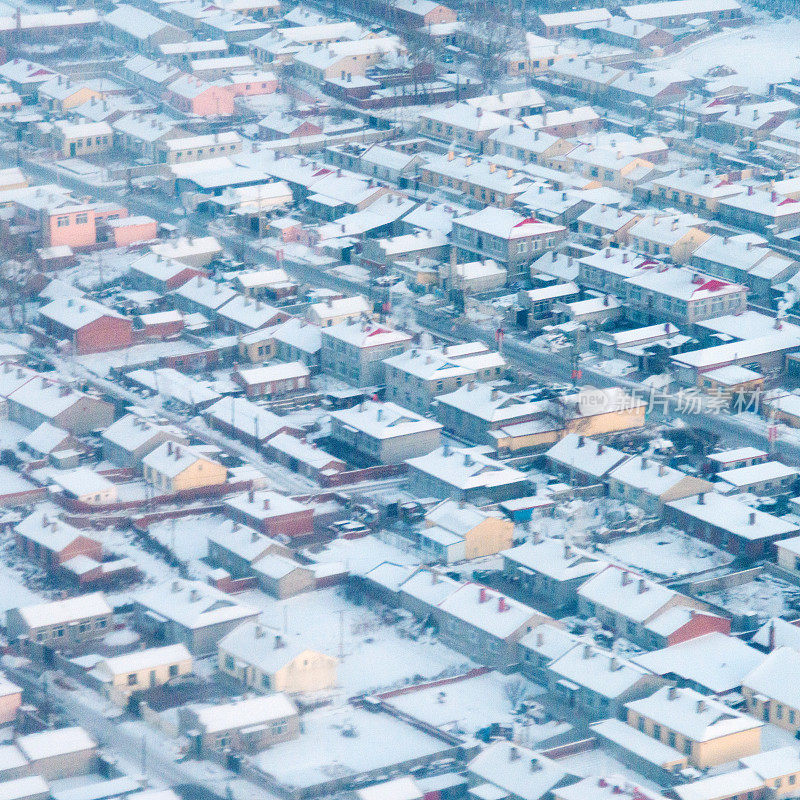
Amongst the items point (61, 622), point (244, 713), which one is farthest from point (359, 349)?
point (244, 713)

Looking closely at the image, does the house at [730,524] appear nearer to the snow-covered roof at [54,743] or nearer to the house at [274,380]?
the house at [274,380]

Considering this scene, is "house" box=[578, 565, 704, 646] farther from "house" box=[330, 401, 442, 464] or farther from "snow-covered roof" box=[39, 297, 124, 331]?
"snow-covered roof" box=[39, 297, 124, 331]

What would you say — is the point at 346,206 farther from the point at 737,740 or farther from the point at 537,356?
the point at 737,740

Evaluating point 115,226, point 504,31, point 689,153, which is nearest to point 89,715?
point 115,226

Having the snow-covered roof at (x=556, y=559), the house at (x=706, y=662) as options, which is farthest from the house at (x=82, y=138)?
the house at (x=706, y=662)

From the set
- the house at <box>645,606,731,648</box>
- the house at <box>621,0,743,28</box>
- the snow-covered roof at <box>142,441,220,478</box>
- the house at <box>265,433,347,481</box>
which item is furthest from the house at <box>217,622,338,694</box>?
the house at <box>621,0,743,28</box>

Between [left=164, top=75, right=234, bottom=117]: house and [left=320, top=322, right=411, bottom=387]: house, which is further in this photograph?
[left=164, top=75, right=234, bottom=117]: house
